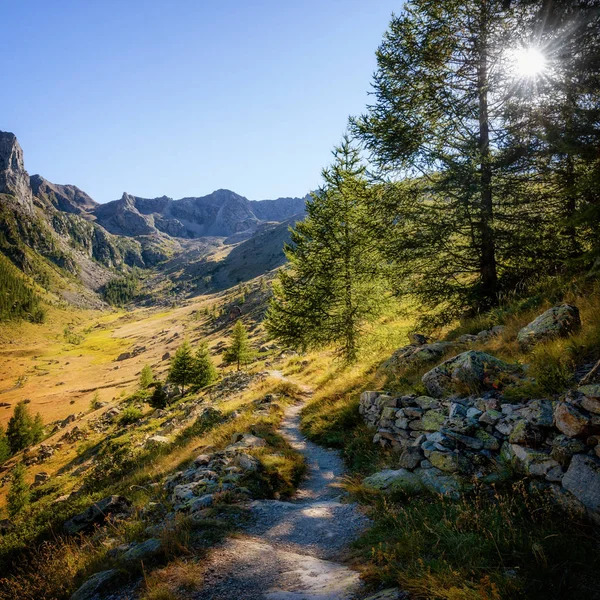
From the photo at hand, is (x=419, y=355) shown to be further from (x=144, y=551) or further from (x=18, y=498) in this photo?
(x=18, y=498)

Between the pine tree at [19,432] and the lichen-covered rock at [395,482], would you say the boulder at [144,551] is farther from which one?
the pine tree at [19,432]

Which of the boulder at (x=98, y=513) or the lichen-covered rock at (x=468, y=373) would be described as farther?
the boulder at (x=98, y=513)

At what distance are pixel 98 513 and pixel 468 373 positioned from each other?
457 inches

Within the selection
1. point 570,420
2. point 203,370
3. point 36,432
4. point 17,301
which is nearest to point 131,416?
point 203,370

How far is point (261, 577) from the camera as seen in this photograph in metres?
4.41

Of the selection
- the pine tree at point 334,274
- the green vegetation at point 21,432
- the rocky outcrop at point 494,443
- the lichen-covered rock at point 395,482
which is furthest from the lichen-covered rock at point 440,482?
the green vegetation at point 21,432

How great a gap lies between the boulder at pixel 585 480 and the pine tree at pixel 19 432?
63.0 m

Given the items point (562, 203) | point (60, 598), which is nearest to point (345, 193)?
point (562, 203)

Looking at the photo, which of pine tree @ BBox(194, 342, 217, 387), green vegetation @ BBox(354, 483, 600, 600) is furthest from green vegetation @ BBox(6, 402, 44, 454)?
green vegetation @ BBox(354, 483, 600, 600)

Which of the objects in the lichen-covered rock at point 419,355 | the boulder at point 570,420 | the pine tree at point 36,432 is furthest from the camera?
the pine tree at point 36,432

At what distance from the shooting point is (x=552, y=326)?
6992 millimetres

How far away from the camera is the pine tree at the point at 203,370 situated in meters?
44.7

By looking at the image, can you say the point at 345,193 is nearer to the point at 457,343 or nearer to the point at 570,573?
the point at 457,343

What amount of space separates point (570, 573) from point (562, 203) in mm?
11821
